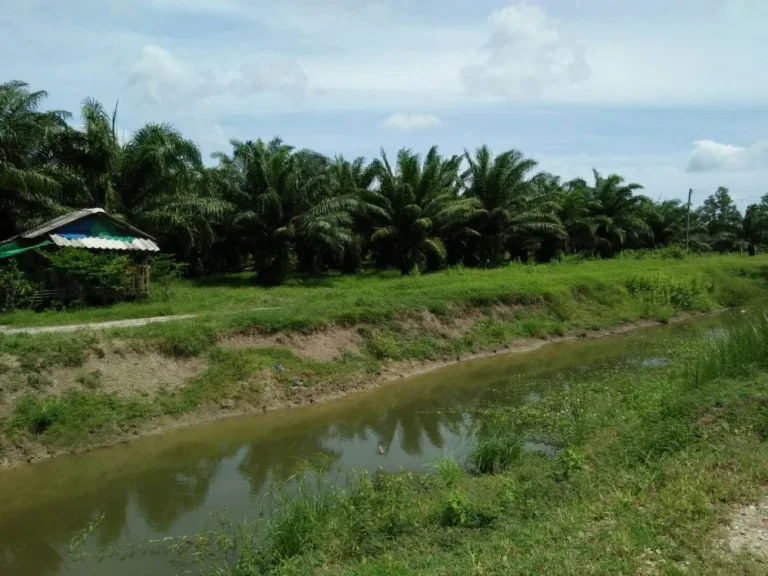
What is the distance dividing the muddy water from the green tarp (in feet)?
27.7

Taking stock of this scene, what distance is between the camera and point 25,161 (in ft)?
67.7

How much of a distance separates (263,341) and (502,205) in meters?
20.3

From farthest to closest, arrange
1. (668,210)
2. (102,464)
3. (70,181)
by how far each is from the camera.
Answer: (668,210) < (70,181) < (102,464)

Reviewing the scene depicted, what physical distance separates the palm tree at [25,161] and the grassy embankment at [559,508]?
51.3 feet

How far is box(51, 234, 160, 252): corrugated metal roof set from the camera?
1705 centimetres

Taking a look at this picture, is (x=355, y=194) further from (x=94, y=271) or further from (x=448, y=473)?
(x=448, y=473)

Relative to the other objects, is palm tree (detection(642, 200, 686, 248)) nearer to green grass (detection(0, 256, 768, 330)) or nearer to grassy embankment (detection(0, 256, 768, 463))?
green grass (detection(0, 256, 768, 330))

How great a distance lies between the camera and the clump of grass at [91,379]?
11211mm

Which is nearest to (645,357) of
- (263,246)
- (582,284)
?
(582,284)

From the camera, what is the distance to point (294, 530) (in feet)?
20.3

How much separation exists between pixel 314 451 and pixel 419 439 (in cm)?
181

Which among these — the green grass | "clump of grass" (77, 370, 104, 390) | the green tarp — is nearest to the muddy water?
"clump of grass" (77, 370, 104, 390)

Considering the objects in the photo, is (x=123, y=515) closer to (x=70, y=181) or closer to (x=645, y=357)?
(x=645, y=357)

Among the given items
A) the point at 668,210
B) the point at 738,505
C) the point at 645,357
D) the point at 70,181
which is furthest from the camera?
the point at 668,210
